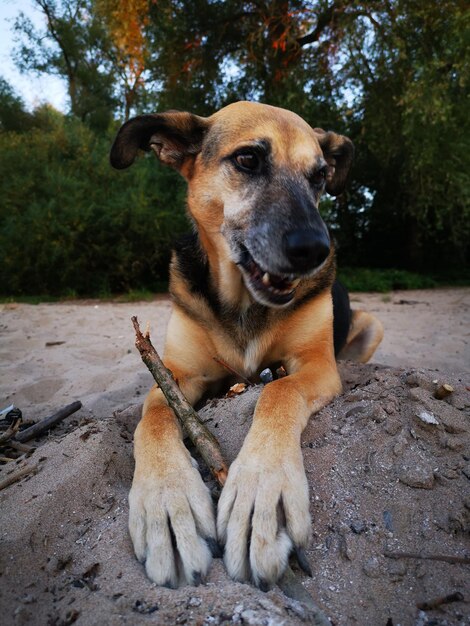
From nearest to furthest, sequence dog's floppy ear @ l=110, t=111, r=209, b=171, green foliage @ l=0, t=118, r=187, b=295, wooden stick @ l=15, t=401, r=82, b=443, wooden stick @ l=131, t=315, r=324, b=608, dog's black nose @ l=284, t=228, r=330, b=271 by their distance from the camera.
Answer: wooden stick @ l=131, t=315, r=324, b=608 → dog's black nose @ l=284, t=228, r=330, b=271 → wooden stick @ l=15, t=401, r=82, b=443 → dog's floppy ear @ l=110, t=111, r=209, b=171 → green foliage @ l=0, t=118, r=187, b=295

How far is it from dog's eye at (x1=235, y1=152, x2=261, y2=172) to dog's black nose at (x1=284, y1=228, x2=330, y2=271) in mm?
635

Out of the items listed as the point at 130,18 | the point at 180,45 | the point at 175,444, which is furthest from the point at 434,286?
the point at 175,444

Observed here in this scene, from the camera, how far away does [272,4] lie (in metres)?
8.80

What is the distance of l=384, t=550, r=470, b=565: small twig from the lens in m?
1.30

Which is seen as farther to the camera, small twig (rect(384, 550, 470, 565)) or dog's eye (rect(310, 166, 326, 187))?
dog's eye (rect(310, 166, 326, 187))

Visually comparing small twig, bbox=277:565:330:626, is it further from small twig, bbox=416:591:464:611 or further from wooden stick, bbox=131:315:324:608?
small twig, bbox=416:591:464:611

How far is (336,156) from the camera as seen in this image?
338 centimetres

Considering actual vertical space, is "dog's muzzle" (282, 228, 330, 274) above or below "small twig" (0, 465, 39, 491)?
above

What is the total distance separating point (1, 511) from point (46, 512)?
0.20 metres

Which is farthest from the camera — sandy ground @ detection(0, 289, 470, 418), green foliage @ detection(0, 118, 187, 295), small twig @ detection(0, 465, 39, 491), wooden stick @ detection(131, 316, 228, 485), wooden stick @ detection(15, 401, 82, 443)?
green foliage @ detection(0, 118, 187, 295)

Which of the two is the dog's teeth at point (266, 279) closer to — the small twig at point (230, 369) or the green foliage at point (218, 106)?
the small twig at point (230, 369)

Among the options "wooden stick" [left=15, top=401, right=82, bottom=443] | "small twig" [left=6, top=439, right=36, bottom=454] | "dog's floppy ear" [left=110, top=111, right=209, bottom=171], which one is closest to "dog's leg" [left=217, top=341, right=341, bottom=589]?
"small twig" [left=6, top=439, right=36, bottom=454]

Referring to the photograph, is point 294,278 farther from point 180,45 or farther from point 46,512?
point 180,45

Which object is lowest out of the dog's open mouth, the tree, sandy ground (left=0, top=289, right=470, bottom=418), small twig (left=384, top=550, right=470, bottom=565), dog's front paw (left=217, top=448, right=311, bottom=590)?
sandy ground (left=0, top=289, right=470, bottom=418)
